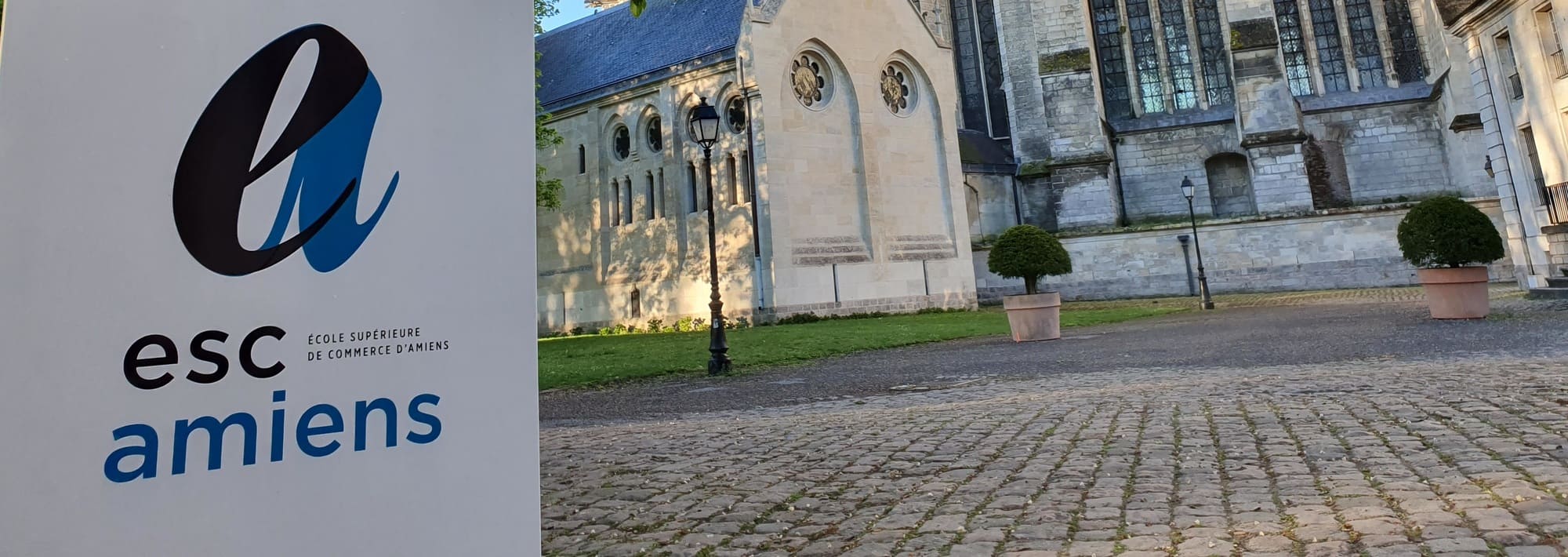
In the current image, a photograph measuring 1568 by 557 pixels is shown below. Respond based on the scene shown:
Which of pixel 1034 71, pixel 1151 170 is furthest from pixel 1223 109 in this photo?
pixel 1034 71

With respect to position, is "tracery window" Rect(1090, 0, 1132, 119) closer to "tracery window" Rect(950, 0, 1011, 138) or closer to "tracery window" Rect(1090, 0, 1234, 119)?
"tracery window" Rect(1090, 0, 1234, 119)

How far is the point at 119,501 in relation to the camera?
128 cm

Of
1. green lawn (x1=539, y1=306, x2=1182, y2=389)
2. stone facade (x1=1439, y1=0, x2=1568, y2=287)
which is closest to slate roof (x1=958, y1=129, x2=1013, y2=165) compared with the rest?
green lawn (x1=539, y1=306, x2=1182, y2=389)

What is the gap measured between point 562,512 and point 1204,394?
4.55m

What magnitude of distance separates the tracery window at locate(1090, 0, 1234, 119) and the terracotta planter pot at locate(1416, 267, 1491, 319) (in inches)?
601

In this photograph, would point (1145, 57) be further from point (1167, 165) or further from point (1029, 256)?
point (1029, 256)

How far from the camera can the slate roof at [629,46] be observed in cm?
1925

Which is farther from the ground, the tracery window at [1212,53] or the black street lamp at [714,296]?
the tracery window at [1212,53]

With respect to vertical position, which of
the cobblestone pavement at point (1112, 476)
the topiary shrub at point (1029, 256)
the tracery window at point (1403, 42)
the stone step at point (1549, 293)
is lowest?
the cobblestone pavement at point (1112, 476)

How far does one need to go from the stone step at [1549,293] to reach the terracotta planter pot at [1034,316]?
813 cm

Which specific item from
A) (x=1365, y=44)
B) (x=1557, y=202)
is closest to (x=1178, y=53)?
(x=1365, y=44)

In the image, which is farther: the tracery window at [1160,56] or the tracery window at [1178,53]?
the tracery window at [1178,53]

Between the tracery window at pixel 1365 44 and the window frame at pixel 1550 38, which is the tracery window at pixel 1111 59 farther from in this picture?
the window frame at pixel 1550 38

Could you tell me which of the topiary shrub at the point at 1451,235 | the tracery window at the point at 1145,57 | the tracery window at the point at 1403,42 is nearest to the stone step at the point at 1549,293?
the topiary shrub at the point at 1451,235
